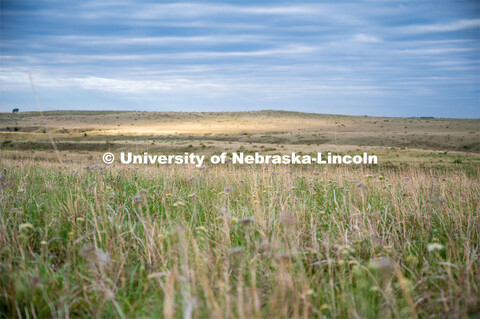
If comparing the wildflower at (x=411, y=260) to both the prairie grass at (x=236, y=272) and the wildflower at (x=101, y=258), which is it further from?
the wildflower at (x=101, y=258)

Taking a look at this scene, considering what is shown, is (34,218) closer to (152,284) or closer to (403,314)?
(152,284)

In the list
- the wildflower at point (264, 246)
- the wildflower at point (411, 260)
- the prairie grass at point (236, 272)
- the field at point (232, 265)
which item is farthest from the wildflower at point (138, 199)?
the wildflower at point (411, 260)

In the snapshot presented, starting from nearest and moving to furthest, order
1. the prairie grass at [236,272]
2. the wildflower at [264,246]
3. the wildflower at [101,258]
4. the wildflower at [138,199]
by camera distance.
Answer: the prairie grass at [236,272] → the wildflower at [101,258] → the wildflower at [264,246] → the wildflower at [138,199]

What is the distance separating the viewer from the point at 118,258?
349cm

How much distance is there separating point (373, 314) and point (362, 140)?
151 ft

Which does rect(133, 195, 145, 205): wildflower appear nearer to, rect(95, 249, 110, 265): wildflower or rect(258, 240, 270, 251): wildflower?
rect(95, 249, 110, 265): wildflower

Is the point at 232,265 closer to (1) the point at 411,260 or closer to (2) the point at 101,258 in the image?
(2) the point at 101,258

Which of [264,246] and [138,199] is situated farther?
[138,199]

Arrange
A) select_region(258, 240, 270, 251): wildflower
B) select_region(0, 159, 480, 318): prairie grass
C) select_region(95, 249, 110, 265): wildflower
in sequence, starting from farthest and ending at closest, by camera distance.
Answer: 1. select_region(258, 240, 270, 251): wildflower
2. select_region(95, 249, 110, 265): wildflower
3. select_region(0, 159, 480, 318): prairie grass

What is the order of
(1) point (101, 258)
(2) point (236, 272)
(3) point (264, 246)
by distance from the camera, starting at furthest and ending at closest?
(3) point (264, 246) → (2) point (236, 272) → (1) point (101, 258)

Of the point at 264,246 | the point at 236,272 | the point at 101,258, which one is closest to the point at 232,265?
the point at 236,272

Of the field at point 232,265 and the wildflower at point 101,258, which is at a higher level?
the wildflower at point 101,258

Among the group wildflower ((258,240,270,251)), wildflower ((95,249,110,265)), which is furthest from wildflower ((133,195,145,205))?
wildflower ((258,240,270,251))

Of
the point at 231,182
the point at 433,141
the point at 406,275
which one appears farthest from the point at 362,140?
the point at 406,275
